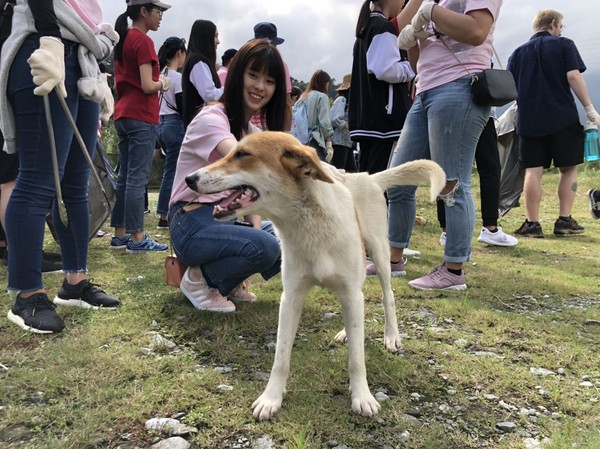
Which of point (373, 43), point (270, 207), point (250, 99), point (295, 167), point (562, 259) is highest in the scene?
point (373, 43)

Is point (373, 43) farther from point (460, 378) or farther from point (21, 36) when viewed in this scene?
point (460, 378)

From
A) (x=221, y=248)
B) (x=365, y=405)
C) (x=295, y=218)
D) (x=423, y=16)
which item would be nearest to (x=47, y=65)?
(x=221, y=248)

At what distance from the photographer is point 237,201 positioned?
2051 millimetres

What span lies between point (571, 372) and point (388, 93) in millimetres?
2931

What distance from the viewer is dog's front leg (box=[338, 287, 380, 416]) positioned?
1.88 m

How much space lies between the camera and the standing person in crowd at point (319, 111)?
293 inches

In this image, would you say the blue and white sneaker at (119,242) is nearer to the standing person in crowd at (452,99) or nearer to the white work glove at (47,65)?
the white work glove at (47,65)

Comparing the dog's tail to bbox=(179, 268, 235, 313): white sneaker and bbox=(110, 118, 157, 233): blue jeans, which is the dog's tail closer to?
bbox=(179, 268, 235, 313): white sneaker

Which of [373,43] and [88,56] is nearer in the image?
[88,56]

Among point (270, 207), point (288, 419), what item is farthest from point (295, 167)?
point (288, 419)

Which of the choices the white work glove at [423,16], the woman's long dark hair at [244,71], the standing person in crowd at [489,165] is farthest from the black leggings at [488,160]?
the woman's long dark hair at [244,71]

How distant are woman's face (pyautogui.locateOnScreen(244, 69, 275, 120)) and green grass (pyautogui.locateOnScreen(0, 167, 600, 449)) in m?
1.36

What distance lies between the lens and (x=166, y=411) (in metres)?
1.85

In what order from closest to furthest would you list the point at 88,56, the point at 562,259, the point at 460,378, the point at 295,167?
the point at 295,167, the point at 460,378, the point at 88,56, the point at 562,259
